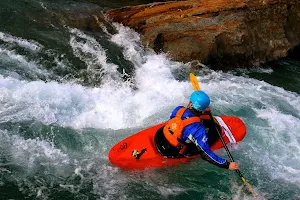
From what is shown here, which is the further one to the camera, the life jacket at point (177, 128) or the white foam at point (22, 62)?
the white foam at point (22, 62)

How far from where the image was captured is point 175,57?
8883 millimetres

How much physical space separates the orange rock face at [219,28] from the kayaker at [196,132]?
3.73 m

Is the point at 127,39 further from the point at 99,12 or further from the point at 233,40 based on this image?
the point at 233,40

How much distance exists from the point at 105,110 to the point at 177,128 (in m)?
2.01

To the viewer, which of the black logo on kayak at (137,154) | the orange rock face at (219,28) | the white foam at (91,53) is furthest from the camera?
the orange rock face at (219,28)

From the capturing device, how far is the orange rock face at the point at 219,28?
355 inches

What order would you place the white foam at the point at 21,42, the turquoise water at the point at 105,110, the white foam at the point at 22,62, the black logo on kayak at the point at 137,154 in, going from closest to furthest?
1. the turquoise water at the point at 105,110
2. the black logo on kayak at the point at 137,154
3. the white foam at the point at 22,62
4. the white foam at the point at 21,42

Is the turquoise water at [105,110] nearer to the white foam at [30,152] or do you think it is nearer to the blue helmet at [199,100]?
the white foam at [30,152]

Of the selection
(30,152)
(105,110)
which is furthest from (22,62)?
(30,152)

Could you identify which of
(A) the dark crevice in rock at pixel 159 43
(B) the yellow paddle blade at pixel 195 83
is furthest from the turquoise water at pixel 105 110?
(B) the yellow paddle blade at pixel 195 83

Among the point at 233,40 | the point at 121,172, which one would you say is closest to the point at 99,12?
the point at 233,40

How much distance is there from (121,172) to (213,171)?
142 cm

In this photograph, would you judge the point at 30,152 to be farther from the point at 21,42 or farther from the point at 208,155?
the point at 21,42

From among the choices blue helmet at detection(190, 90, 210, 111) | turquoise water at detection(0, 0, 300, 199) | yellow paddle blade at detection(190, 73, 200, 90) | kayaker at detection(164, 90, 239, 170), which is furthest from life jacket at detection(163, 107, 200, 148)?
yellow paddle blade at detection(190, 73, 200, 90)
